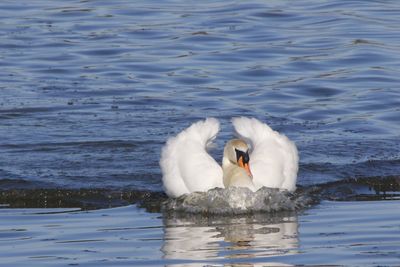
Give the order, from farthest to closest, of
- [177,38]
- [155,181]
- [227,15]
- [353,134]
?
[227,15] < [177,38] < [353,134] < [155,181]

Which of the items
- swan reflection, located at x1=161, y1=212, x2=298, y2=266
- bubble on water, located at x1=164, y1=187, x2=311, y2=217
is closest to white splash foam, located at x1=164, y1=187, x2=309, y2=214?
bubble on water, located at x1=164, y1=187, x2=311, y2=217

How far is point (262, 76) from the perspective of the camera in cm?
1641

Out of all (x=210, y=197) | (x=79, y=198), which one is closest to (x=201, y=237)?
(x=210, y=197)

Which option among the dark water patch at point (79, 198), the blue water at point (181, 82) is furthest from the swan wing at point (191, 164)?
the blue water at point (181, 82)

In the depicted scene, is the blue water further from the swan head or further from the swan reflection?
the swan reflection

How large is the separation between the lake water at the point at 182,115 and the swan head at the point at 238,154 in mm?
501

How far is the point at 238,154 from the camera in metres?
10.5

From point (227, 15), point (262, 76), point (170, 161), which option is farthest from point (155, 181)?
point (227, 15)

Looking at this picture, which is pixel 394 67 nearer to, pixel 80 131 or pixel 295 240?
pixel 80 131

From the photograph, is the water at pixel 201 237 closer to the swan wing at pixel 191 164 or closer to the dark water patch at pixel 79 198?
the dark water patch at pixel 79 198

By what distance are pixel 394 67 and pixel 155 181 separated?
6.00 metres

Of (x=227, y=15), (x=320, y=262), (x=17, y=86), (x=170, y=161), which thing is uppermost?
(x=227, y=15)

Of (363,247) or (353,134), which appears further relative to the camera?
(353,134)

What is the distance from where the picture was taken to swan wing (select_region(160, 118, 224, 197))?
10.6 m
